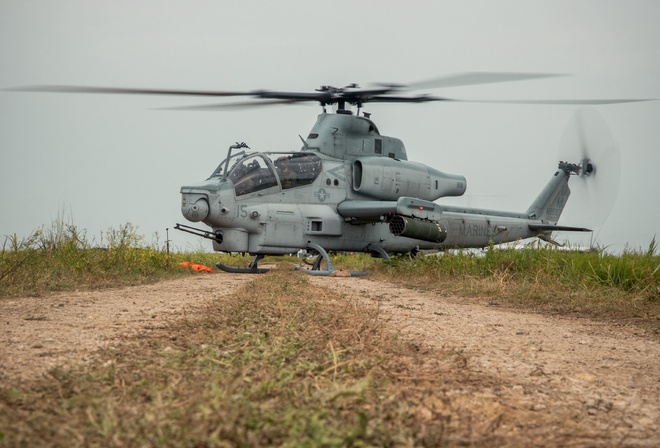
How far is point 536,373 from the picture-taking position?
316 centimetres

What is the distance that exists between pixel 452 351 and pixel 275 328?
96 centimetres

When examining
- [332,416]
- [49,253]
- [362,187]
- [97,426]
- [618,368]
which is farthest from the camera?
[362,187]

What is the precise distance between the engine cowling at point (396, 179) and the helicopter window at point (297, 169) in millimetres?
1097

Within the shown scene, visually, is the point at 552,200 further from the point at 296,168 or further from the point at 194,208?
the point at 194,208

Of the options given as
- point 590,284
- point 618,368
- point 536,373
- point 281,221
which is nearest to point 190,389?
point 536,373

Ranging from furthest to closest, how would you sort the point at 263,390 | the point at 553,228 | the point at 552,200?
the point at 552,200, the point at 553,228, the point at 263,390

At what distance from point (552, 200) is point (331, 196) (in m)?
8.52

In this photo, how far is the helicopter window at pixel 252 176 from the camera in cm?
1446

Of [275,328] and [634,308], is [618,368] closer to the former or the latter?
[275,328]

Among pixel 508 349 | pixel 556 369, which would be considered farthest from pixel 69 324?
pixel 556 369

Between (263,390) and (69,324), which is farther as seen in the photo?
(69,324)

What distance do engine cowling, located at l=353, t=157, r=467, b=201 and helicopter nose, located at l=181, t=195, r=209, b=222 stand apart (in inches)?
149

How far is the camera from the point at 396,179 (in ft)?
53.6

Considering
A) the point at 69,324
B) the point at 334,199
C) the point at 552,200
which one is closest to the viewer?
the point at 69,324
